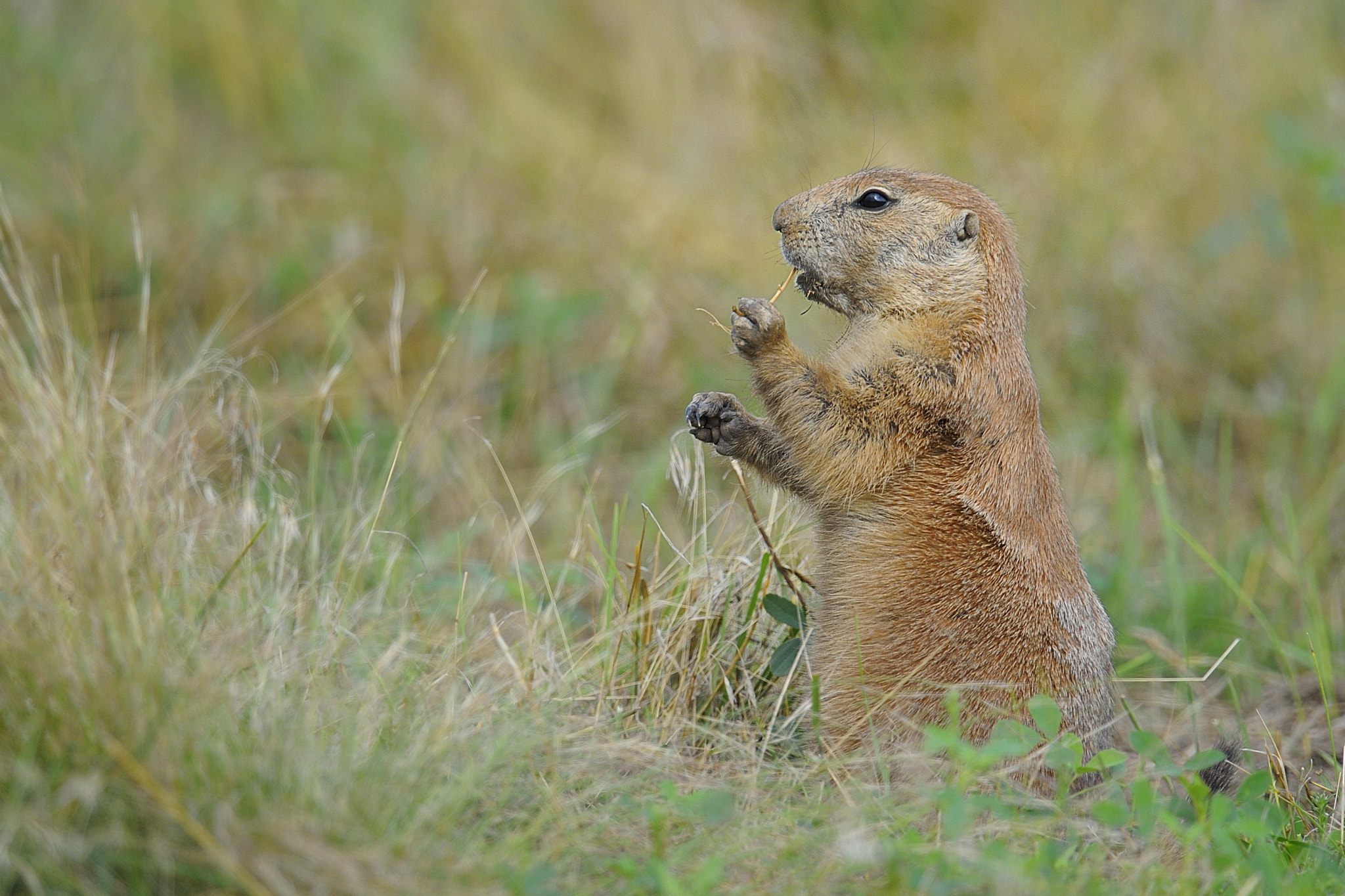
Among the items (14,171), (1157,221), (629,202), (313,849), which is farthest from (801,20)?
(313,849)

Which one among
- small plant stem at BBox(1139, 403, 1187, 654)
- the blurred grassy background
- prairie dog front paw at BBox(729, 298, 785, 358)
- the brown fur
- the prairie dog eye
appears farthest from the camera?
the blurred grassy background

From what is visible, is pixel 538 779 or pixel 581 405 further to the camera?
pixel 581 405

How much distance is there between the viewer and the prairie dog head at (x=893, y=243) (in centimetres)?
360

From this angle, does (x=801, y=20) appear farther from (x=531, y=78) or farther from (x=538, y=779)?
(x=538, y=779)

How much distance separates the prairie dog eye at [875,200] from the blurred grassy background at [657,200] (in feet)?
7.11

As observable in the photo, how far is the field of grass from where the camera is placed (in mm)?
2547

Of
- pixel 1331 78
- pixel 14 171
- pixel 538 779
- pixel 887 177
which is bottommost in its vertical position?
pixel 538 779

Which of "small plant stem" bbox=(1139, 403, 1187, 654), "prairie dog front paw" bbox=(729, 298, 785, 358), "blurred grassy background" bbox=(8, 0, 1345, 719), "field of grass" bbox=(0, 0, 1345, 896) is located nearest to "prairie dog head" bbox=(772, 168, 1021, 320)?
"prairie dog front paw" bbox=(729, 298, 785, 358)

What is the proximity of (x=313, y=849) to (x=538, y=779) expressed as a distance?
639mm

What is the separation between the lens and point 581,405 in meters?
6.30

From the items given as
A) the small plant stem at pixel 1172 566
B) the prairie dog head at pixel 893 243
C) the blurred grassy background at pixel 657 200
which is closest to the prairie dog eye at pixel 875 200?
the prairie dog head at pixel 893 243

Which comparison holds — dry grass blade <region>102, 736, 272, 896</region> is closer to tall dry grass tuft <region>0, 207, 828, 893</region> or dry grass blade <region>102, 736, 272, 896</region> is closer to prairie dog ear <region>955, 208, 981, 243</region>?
tall dry grass tuft <region>0, 207, 828, 893</region>

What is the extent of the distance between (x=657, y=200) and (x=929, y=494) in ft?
14.1

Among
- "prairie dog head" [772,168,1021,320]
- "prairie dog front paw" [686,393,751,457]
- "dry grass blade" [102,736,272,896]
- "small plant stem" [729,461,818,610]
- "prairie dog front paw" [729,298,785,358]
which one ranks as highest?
"prairie dog head" [772,168,1021,320]
